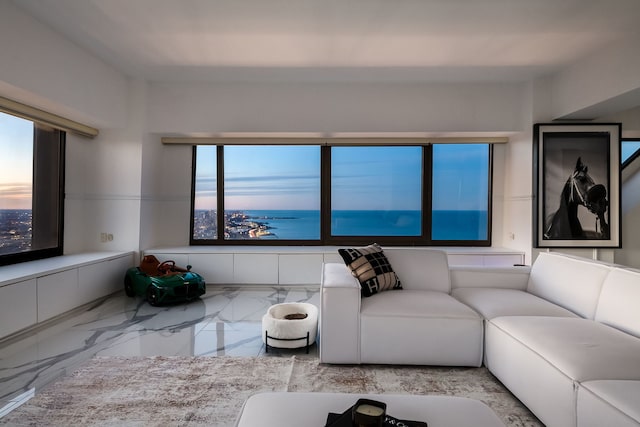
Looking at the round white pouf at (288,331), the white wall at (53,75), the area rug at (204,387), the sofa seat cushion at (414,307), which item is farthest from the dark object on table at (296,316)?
A: the white wall at (53,75)

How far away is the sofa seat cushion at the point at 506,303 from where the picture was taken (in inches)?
87.0

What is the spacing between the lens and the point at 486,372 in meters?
2.19

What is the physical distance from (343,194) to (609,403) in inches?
151

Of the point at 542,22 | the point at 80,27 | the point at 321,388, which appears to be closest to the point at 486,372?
the point at 321,388

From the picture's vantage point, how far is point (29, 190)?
11.4 feet

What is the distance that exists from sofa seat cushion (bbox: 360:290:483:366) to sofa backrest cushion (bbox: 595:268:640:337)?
2.38 ft

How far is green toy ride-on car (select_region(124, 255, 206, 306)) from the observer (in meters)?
3.56

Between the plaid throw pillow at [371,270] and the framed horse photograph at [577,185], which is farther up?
the framed horse photograph at [577,185]

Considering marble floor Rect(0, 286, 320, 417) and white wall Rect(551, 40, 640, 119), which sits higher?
white wall Rect(551, 40, 640, 119)

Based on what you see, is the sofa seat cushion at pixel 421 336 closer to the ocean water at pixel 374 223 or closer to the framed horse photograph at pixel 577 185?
the framed horse photograph at pixel 577 185

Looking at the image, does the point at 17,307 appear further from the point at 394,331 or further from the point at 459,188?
the point at 459,188

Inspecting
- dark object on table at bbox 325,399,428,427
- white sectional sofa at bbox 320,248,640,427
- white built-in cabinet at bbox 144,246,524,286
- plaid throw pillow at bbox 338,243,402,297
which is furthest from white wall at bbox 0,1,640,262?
dark object on table at bbox 325,399,428,427

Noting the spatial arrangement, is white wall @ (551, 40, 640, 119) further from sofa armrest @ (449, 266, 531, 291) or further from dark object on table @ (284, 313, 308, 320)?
dark object on table @ (284, 313, 308, 320)

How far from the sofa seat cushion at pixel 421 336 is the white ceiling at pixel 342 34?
235 cm
